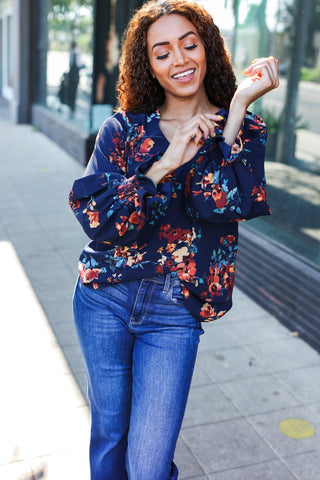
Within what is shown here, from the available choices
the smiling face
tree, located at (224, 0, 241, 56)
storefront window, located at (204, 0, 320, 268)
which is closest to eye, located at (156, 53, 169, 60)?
the smiling face

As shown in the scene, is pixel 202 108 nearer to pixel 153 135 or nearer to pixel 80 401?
pixel 153 135

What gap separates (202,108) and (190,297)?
650 mm

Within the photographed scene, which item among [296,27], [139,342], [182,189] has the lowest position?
[139,342]

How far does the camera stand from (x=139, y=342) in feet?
6.64

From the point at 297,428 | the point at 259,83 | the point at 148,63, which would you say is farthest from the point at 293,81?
the point at 259,83

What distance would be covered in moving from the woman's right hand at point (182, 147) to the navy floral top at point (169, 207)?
0.11 feet

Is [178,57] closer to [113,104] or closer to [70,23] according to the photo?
[113,104]

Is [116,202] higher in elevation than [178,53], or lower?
lower

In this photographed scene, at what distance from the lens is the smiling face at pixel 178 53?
6.68 ft

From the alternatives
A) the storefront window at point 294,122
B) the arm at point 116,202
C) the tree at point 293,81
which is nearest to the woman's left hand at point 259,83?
the arm at point 116,202

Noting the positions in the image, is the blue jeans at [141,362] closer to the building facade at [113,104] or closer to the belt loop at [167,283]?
the belt loop at [167,283]

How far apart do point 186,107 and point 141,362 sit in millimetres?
855

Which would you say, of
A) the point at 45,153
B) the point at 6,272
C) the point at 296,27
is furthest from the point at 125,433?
the point at 45,153

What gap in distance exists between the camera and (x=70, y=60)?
1149cm
